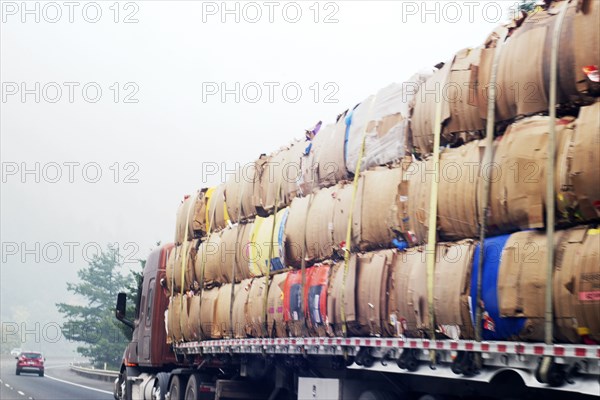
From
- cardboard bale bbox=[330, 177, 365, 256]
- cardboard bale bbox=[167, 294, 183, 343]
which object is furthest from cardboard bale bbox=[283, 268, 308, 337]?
cardboard bale bbox=[167, 294, 183, 343]

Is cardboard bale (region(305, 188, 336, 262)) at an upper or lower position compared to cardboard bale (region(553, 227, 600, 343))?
upper

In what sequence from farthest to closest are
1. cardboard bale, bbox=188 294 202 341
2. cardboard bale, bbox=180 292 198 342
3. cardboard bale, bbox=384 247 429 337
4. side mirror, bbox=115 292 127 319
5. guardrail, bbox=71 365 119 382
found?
guardrail, bbox=71 365 119 382 → side mirror, bbox=115 292 127 319 → cardboard bale, bbox=180 292 198 342 → cardboard bale, bbox=188 294 202 341 → cardboard bale, bbox=384 247 429 337

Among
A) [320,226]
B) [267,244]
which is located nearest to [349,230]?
[320,226]

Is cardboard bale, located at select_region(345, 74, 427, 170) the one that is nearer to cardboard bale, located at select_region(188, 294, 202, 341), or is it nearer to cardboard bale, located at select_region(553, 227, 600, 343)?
cardboard bale, located at select_region(553, 227, 600, 343)

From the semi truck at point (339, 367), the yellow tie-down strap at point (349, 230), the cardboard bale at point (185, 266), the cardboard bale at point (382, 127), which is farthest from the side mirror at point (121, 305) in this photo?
the yellow tie-down strap at point (349, 230)

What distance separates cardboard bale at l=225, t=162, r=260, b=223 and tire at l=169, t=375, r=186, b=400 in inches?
137

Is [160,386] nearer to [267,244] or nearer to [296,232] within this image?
[267,244]

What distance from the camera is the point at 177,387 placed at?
14.2m

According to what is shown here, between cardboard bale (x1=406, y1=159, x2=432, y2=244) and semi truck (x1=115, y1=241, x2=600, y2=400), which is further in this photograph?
cardboard bale (x1=406, y1=159, x2=432, y2=244)

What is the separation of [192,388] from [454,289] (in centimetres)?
812

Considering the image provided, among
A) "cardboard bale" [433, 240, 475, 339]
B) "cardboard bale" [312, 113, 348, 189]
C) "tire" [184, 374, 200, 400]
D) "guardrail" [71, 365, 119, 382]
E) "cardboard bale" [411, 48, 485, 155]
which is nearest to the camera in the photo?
"cardboard bale" [433, 240, 475, 339]

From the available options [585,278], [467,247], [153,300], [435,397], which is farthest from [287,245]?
[153,300]

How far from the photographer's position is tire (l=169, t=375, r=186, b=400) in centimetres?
1398

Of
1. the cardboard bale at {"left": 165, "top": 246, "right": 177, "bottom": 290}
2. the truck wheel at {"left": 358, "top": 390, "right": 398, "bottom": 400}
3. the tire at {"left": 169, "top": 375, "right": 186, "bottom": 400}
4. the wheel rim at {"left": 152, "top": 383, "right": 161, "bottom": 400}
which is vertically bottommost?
the wheel rim at {"left": 152, "top": 383, "right": 161, "bottom": 400}
